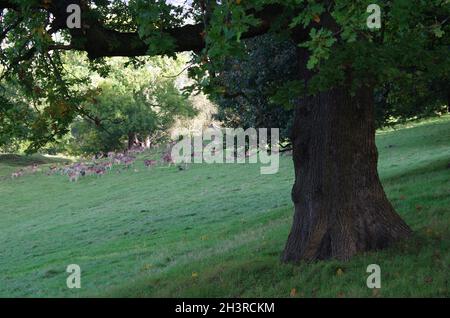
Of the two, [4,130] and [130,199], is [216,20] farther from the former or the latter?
[130,199]

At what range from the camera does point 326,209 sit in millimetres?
9305

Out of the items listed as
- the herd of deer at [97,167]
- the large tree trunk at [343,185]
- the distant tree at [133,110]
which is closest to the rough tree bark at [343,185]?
the large tree trunk at [343,185]

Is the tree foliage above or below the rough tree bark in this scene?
above

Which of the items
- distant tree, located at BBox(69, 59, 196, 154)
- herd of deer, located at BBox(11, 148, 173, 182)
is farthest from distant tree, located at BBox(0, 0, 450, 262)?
distant tree, located at BBox(69, 59, 196, 154)

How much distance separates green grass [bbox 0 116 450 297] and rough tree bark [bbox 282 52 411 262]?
0.38 metres

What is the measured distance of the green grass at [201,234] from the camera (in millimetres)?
8641

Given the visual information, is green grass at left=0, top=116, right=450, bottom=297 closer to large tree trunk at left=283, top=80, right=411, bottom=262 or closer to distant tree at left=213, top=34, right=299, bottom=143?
large tree trunk at left=283, top=80, right=411, bottom=262

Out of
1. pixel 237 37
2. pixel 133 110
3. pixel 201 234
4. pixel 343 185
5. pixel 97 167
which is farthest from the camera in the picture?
pixel 133 110

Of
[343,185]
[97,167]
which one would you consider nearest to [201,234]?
[343,185]

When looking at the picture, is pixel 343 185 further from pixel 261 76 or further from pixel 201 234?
pixel 201 234

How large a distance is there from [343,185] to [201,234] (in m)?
10.2

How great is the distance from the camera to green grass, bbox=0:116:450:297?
8.64 m

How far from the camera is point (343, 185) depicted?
925cm
